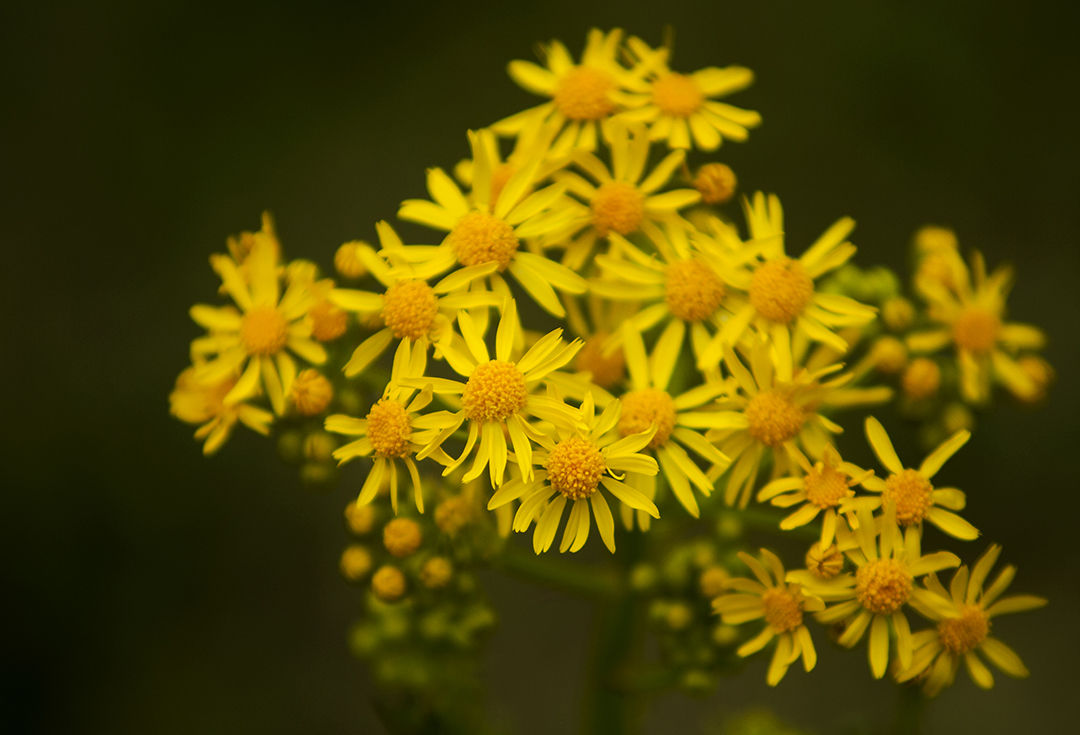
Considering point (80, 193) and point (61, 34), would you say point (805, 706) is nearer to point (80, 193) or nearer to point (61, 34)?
point (80, 193)

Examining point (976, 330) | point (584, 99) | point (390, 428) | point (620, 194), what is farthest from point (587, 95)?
point (976, 330)

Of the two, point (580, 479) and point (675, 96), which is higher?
point (675, 96)

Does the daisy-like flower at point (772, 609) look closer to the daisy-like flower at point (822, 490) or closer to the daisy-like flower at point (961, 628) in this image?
the daisy-like flower at point (822, 490)

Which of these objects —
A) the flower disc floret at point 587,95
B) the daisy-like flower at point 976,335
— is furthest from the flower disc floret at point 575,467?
the daisy-like flower at point 976,335

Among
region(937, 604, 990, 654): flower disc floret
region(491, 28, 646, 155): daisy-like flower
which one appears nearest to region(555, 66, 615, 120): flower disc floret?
region(491, 28, 646, 155): daisy-like flower

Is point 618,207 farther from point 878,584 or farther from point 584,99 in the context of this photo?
point 878,584

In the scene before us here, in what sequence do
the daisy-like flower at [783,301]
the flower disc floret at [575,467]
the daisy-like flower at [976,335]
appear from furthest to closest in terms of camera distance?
1. the daisy-like flower at [976,335]
2. the daisy-like flower at [783,301]
3. the flower disc floret at [575,467]

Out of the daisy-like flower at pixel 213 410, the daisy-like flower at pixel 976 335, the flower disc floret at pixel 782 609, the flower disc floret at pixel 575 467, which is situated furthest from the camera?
the daisy-like flower at pixel 976 335
